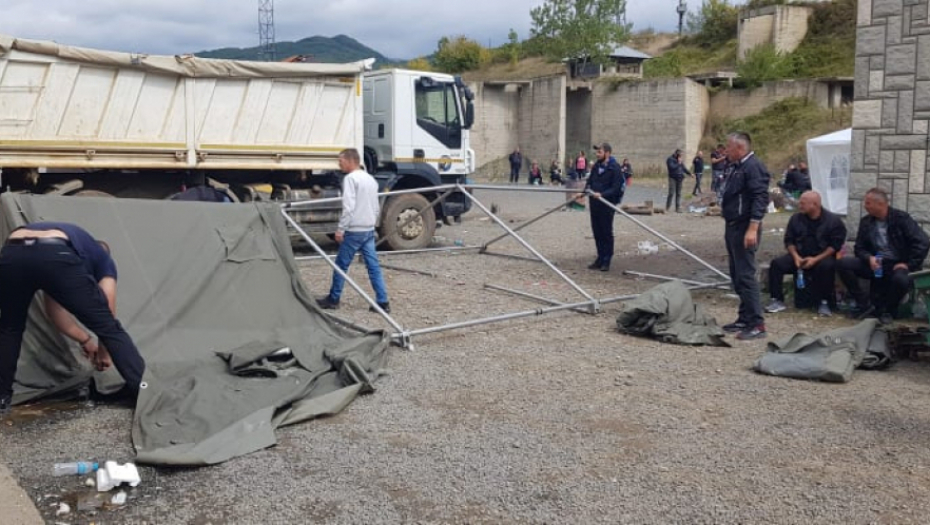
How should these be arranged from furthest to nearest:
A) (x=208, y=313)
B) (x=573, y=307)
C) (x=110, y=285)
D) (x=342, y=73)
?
(x=342, y=73) → (x=573, y=307) → (x=208, y=313) → (x=110, y=285)

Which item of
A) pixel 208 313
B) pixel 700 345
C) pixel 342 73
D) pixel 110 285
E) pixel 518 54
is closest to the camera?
pixel 110 285

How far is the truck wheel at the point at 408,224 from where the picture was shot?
13898 mm

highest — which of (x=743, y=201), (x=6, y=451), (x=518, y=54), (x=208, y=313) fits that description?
(x=518, y=54)

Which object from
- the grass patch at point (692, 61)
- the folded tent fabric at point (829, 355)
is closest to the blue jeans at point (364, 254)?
the folded tent fabric at point (829, 355)

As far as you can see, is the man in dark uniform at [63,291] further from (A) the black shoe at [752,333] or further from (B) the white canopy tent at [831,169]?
(B) the white canopy tent at [831,169]

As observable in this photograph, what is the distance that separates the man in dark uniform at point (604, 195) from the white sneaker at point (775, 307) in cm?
299

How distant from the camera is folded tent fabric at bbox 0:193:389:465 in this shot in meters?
5.14

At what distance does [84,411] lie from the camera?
5.52 metres

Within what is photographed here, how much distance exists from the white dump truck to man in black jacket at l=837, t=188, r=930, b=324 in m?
5.73

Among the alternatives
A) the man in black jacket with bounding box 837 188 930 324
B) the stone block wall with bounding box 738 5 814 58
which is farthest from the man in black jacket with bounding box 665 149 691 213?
the stone block wall with bounding box 738 5 814 58

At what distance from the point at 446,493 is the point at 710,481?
138 centimetres

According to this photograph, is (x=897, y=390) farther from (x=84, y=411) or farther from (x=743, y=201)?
(x=84, y=411)

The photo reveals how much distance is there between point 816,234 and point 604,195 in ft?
11.5

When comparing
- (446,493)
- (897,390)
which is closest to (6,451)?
(446,493)
